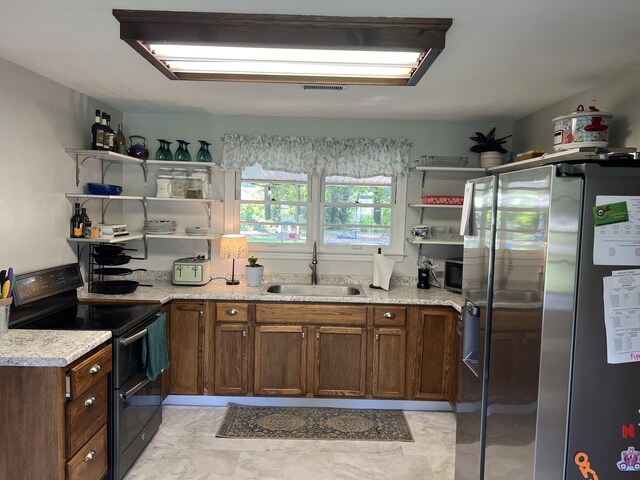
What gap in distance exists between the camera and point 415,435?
3070mm

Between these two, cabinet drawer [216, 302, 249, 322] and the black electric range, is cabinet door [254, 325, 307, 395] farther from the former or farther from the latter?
the black electric range

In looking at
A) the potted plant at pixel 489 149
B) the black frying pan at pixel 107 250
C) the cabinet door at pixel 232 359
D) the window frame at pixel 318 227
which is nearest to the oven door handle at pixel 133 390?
the cabinet door at pixel 232 359

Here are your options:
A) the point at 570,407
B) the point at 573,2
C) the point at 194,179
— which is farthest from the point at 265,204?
the point at 570,407

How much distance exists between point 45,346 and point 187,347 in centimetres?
141

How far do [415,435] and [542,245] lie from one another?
7.25 feet

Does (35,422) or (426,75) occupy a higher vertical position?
(426,75)

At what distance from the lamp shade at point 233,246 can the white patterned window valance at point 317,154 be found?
649 mm

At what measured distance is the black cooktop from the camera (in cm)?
236

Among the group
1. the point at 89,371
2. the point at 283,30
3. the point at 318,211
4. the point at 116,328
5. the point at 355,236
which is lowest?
the point at 89,371

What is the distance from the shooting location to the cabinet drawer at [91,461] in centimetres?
196

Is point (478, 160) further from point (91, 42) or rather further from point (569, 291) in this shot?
point (91, 42)

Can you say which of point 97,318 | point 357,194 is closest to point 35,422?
point 97,318

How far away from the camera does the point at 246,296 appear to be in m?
3.30

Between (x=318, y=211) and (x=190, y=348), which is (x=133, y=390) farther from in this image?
(x=318, y=211)
